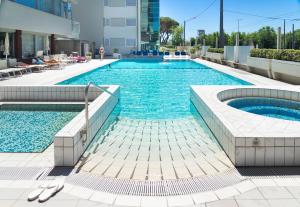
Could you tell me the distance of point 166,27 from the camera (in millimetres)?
92312

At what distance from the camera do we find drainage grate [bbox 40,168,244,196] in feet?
13.0

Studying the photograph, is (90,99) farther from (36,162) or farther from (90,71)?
(90,71)

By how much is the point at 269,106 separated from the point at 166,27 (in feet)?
278

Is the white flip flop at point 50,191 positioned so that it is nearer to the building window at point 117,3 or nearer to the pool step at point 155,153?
the pool step at point 155,153

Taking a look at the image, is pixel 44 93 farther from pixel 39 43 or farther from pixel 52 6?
pixel 52 6

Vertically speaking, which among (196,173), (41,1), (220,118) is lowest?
(196,173)

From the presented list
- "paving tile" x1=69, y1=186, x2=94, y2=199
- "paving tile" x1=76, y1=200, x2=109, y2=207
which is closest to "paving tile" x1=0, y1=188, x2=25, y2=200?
"paving tile" x1=69, y1=186, x2=94, y2=199

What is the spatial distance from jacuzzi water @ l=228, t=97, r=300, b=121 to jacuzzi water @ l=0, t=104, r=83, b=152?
418 cm

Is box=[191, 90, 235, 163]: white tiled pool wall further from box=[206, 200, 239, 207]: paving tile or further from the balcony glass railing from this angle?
the balcony glass railing

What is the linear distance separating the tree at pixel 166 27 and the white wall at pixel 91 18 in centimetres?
5086

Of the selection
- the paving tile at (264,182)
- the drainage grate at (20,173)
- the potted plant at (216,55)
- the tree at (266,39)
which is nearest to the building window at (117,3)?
the potted plant at (216,55)

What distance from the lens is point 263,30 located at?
6819cm

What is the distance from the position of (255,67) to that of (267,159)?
45.8 feet

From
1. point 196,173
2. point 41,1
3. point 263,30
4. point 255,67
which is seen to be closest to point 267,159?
point 196,173
